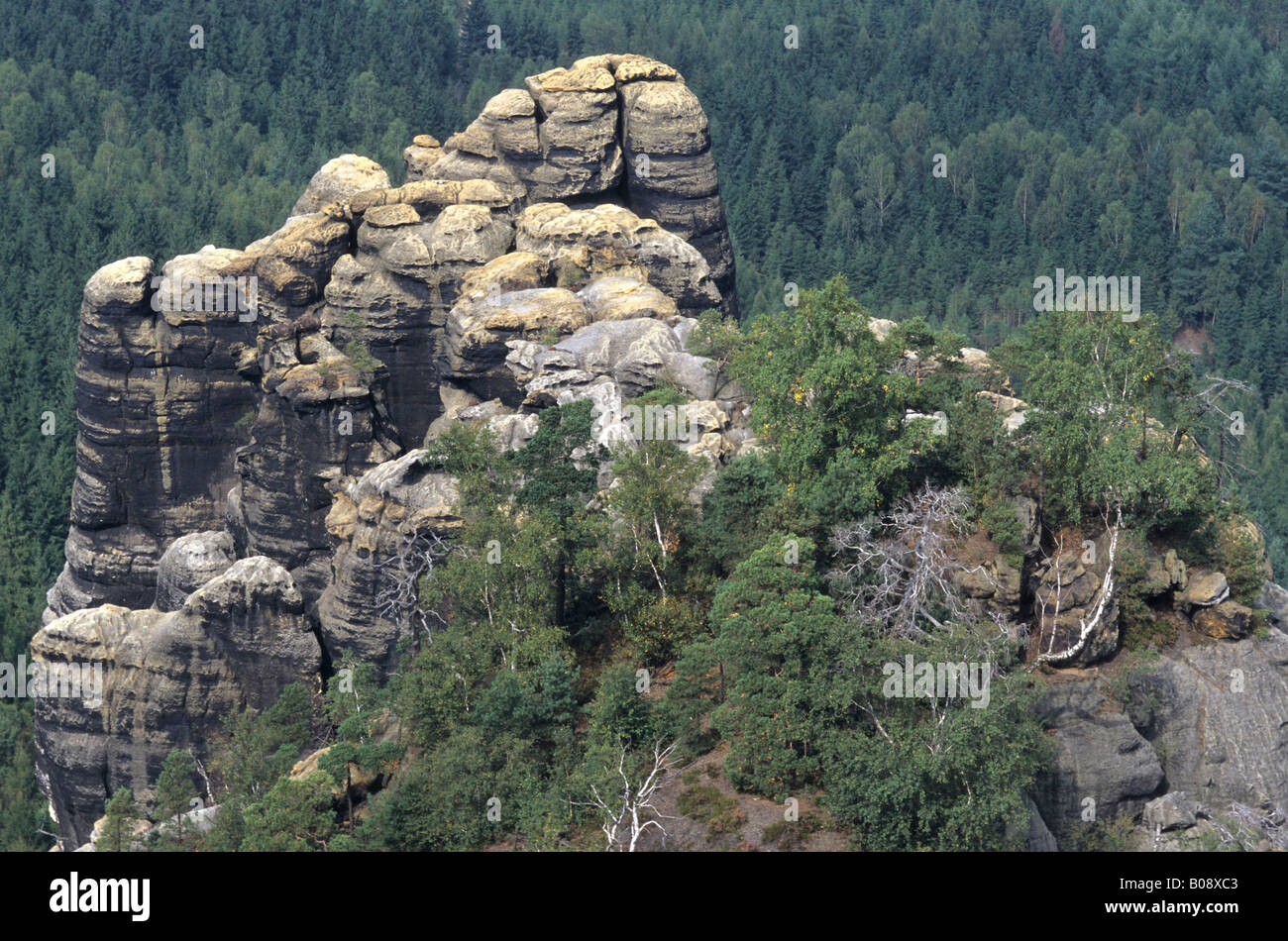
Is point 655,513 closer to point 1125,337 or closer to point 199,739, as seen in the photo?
point 1125,337

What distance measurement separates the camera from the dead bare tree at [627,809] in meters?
43.3

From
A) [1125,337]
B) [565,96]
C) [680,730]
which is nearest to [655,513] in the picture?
[680,730]

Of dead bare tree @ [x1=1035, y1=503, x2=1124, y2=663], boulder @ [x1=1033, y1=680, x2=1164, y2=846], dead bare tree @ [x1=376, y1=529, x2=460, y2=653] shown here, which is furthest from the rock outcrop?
boulder @ [x1=1033, y1=680, x2=1164, y2=846]

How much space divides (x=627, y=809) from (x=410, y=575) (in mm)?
17202

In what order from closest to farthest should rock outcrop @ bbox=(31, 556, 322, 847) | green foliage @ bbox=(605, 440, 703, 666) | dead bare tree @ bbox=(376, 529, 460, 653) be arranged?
green foliage @ bbox=(605, 440, 703, 666) < dead bare tree @ bbox=(376, 529, 460, 653) < rock outcrop @ bbox=(31, 556, 322, 847)

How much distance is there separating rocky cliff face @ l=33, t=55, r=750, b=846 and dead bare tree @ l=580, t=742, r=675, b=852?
614 inches

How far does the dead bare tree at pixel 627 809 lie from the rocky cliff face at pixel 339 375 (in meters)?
15.6

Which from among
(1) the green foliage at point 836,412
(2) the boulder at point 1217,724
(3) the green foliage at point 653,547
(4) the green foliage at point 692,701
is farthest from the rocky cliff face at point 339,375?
(2) the boulder at point 1217,724

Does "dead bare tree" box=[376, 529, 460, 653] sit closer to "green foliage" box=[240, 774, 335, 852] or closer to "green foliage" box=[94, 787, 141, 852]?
"green foliage" box=[240, 774, 335, 852]

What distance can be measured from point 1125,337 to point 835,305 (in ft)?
29.8

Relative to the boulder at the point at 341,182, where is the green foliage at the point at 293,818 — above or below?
below

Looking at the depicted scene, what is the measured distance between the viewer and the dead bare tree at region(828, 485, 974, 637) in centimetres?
4662

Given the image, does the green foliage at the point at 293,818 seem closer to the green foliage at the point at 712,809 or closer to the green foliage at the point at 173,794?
the green foliage at the point at 173,794

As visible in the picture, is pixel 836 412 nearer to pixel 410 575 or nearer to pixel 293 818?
pixel 410 575
